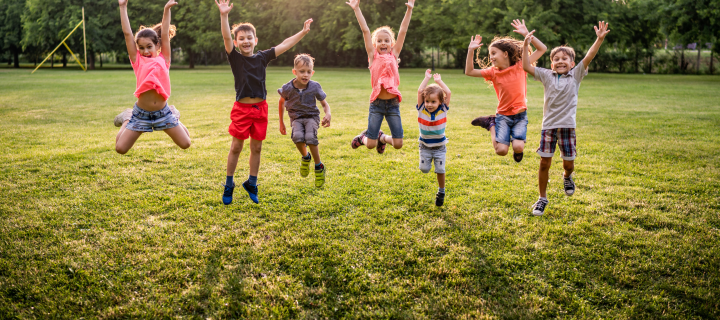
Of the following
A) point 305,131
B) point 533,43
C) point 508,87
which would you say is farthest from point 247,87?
point 533,43

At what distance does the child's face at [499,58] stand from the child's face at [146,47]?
4.17 meters

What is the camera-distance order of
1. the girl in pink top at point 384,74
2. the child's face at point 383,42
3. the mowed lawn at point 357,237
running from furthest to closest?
1. the child's face at point 383,42
2. the girl in pink top at point 384,74
3. the mowed lawn at point 357,237

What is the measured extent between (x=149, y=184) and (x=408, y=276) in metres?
4.60

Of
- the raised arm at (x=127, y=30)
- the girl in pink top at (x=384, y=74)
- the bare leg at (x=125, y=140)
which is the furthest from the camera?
the girl in pink top at (x=384, y=74)

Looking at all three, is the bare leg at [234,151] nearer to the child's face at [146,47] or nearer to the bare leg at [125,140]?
the bare leg at [125,140]

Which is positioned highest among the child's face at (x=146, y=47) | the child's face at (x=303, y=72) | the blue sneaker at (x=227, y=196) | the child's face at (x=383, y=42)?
the child's face at (x=383, y=42)

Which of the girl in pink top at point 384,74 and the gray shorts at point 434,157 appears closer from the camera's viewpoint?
the gray shorts at point 434,157

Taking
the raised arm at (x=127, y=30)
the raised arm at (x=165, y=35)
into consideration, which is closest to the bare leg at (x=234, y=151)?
the raised arm at (x=165, y=35)

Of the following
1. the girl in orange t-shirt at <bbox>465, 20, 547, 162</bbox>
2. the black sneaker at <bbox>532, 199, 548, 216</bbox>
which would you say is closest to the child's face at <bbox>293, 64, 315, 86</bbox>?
the girl in orange t-shirt at <bbox>465, 20, 547, 162</bbox>

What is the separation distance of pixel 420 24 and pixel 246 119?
4158 cm

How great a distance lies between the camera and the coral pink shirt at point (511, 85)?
572cm

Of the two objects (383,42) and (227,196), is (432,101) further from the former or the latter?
(227,196)

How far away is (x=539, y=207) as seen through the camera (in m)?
5.61

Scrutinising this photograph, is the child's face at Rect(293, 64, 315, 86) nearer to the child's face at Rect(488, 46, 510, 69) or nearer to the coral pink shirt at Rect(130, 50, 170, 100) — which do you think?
the coral pink shirt at Rect(130, 50, 170, 100)
